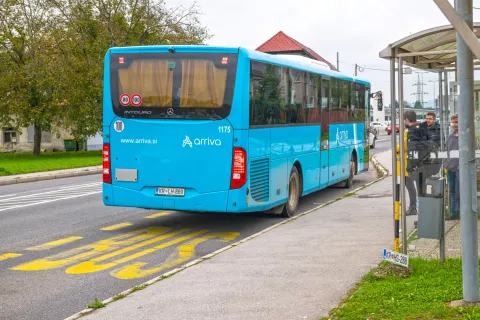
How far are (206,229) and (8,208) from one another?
556cm

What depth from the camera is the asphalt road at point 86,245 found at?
7871 mm

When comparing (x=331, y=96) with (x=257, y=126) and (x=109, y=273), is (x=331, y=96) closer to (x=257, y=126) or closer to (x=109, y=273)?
(x=257, y=126)

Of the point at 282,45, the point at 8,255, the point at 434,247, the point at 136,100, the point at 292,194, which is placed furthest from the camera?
the point at 282,45

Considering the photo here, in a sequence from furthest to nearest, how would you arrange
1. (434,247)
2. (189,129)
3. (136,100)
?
1. (136,100)
2. (189,129)
3. (434,247)


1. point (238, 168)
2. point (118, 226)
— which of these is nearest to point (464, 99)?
point (238, 168)

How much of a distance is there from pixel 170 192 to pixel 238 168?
1.22m

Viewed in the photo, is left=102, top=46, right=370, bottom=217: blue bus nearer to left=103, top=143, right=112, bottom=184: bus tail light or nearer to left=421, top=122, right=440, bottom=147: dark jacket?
left=103, top=143, right=112, bottom=184: bus tail light

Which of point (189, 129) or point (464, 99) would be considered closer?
point (464, 99)

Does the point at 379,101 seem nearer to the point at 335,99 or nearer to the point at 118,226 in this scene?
the point at 335,99

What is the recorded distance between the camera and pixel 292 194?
48.3ft

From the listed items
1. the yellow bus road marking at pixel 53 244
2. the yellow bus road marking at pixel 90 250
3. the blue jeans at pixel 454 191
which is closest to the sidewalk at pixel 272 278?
the blue jeans at pixel 454 191

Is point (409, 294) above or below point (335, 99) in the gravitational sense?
below

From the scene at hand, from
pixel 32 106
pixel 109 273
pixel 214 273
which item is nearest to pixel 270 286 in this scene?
pixel 214 273

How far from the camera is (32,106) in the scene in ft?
159
